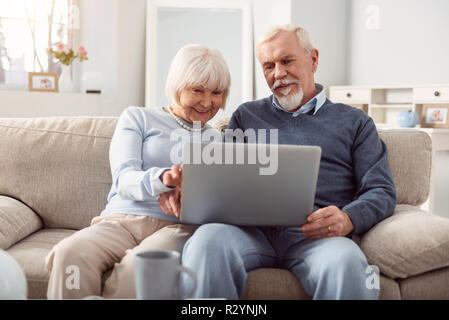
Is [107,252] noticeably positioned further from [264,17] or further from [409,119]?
[264,17]

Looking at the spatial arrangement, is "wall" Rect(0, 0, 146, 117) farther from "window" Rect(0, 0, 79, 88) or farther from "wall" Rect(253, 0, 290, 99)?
"wall" Rect(253, 0, 290, 99)

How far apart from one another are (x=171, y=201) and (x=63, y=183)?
642mm

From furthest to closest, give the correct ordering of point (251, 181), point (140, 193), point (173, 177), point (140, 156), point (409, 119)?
point (409, 119)
point (140, 156)
point (140, 193)
point (173, 177)
point (251, 181)

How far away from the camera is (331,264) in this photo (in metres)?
1.22

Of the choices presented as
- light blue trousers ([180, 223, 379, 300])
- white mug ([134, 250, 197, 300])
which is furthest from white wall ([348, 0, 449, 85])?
white mug ([134, 250, 197, 300])

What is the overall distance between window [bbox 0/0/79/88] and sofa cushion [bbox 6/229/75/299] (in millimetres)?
2683

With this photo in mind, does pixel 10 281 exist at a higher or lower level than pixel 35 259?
higher

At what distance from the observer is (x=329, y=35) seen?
15.5ft

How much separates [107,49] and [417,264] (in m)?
3.37

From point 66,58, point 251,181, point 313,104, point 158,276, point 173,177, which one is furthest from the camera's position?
point 66,58

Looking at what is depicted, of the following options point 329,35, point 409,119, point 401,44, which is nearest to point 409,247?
point 409,119

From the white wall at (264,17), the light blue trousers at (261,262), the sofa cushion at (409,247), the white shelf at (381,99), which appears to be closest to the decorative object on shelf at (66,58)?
the white wall at (264,17)

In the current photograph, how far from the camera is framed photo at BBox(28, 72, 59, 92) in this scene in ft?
12.8

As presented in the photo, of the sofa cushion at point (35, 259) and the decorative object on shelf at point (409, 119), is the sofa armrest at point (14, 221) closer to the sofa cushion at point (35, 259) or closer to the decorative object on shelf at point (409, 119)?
the sofa cushion at point (35, 259)
